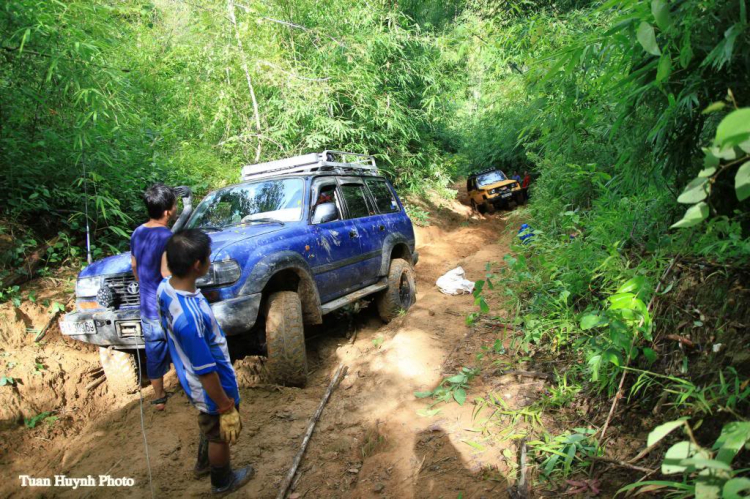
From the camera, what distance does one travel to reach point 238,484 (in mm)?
2557

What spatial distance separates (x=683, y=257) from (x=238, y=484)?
2.97m

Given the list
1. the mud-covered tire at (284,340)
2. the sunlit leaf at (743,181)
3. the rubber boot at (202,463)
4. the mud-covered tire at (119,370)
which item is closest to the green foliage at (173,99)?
the mud-covered tire at (119,370)

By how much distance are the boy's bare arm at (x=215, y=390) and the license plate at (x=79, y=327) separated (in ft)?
6.08

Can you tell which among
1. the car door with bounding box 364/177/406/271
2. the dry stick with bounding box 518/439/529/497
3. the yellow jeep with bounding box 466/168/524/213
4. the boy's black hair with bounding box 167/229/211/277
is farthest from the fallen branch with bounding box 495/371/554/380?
the yellow jeep with bounding box 466/168/524/213

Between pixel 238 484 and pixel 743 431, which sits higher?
pixel 743 431

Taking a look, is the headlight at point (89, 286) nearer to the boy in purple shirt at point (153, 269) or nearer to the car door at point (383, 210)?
the boy in purple shirt at point (153, 269)

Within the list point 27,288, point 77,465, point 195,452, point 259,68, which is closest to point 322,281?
point 195,452

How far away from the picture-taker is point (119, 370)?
12.5 feet

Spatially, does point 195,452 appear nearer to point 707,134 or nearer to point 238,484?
point 238,484

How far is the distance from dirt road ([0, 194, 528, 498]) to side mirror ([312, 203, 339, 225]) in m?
1.50

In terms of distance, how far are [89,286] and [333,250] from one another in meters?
2.29

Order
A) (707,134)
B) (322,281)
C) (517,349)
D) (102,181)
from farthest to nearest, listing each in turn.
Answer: (102,181) < (322,281) < (517,349) < (707,134)

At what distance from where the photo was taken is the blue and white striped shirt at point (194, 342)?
86.6 inches

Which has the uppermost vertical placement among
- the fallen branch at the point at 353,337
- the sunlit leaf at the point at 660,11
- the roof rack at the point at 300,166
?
the sunlit leaf at the point at 660,11
